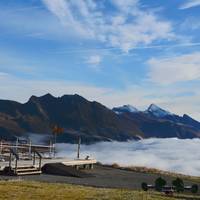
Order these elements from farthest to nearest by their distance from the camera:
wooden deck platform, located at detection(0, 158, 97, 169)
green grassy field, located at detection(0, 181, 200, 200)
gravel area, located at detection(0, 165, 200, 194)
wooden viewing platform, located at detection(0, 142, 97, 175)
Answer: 1. wooden deck platform, located at detection(0, 158, 97, 169)
2. wooden viewing platform, located at detection(0, 142, 97, 175)
3. gravel area, located at detection(0, 165, 200, 194)
4. green grassy field, located at detection(0, 181, 200, 200)

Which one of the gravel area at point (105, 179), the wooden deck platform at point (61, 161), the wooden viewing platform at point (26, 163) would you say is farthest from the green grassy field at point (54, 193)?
the wooden deck platform at point (61, 161)

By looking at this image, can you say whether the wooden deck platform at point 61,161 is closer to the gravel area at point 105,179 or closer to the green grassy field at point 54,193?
the gravel area at point 105,179

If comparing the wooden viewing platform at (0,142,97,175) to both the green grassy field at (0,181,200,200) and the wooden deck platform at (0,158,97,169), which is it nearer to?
the wooden deck platform at (0,158,97,169)

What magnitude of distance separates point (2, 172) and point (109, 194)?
14.1 m

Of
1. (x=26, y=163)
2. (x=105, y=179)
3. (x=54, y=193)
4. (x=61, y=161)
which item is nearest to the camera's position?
(x=54, y=193)

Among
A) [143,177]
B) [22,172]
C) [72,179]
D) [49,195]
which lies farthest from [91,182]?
[49,195]

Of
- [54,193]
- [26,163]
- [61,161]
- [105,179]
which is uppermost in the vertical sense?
[61,161]

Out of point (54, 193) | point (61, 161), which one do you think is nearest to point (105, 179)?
point (61, 161)

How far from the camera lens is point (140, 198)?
27.8 meters

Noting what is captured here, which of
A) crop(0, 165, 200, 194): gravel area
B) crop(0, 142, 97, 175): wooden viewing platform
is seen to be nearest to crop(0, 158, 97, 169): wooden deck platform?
crop(0, 142, 97, 175): wooden viewing platform

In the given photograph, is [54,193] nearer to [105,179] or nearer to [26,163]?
[105,179]

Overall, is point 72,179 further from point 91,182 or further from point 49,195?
point 49,195

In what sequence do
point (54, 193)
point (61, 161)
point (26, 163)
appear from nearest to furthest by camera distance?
point (54, 193) < point (26, 163) < point (61, 161)

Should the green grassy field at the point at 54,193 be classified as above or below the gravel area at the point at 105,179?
below
